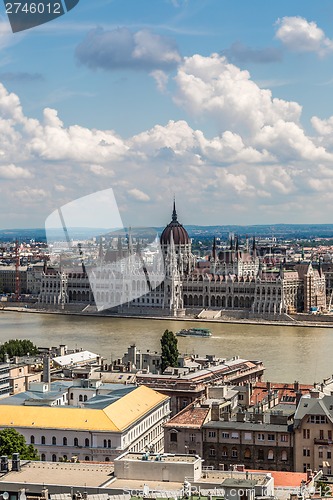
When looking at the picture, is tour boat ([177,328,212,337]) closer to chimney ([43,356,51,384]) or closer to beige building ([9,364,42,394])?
beige building ([9,364,42,394])

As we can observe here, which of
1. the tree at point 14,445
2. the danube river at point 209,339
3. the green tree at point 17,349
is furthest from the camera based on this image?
the danube river at point 209,339

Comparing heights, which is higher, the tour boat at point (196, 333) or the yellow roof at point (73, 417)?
the yellow roof at point (73, 417)

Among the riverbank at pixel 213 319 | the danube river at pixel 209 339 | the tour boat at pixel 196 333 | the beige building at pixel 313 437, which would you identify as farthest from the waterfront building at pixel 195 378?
the riverbank at pixel 213 319

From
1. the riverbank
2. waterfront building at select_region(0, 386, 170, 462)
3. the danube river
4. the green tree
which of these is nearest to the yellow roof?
waterfront building at select_region(0, 386, 170, 462)

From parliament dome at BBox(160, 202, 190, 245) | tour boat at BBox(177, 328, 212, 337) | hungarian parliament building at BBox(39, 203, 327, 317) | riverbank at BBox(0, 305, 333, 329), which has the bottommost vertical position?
riverbank at BBox(0, 305, 333, 329)

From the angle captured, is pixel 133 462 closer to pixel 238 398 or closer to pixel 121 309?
pixel 238 398

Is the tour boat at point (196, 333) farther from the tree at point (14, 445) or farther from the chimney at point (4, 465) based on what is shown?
the chimney at point (4, 465)

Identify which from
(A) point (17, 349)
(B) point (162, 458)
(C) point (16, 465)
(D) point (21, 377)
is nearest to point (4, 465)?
(C) point (16, 465)

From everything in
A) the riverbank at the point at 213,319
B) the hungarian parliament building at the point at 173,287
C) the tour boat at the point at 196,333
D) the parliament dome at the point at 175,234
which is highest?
the parliament dome at the point at 175,234
